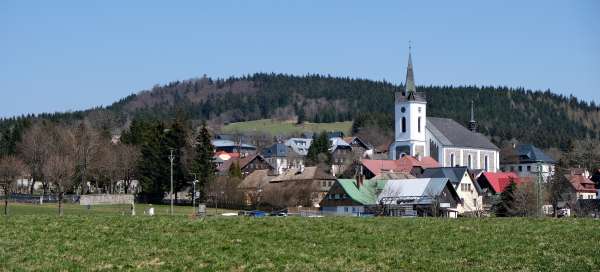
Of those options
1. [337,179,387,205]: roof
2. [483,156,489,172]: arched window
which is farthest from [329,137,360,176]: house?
[337,179,387,205]: roof

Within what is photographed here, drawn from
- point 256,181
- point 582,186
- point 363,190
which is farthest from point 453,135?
point 363,190

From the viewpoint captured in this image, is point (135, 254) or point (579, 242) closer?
point (135, 254)

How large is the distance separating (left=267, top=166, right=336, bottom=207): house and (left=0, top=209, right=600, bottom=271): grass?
212 feet

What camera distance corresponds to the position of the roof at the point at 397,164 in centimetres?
11538

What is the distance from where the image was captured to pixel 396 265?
72.5ft

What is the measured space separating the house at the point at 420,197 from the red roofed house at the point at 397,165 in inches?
956

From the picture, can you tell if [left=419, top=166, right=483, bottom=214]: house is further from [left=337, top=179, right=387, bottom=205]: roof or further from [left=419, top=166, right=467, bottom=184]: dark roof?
[left=337, top=179, right=387, bottom=205]: roof

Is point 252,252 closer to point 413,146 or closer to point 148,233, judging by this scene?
point 148,233

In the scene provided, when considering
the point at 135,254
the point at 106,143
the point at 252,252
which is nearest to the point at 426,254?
the point at 252,252

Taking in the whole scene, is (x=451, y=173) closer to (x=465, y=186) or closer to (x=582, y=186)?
(x=465, y=186)

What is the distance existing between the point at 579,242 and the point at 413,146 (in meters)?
105

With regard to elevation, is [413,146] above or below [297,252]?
above

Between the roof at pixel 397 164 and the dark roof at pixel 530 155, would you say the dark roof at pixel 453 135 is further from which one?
the dark roof at pixel 530 155

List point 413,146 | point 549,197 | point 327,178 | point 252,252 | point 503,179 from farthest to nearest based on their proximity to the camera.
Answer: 1. point 413,146
2. point 503,179
3. point 327,178
4. point 549,197
5. point 252,252
